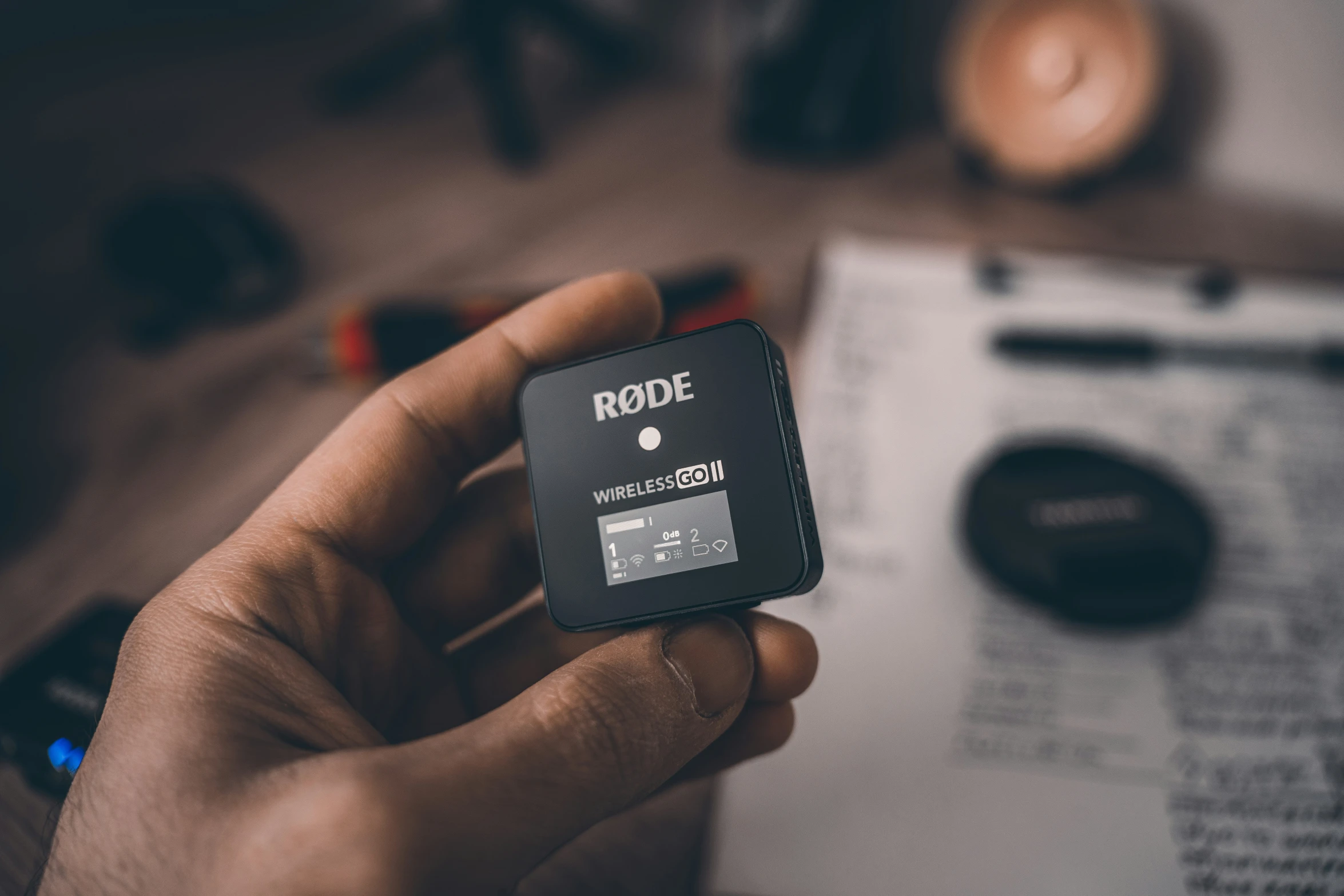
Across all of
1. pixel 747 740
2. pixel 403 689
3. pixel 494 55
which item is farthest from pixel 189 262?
pixel 747 740

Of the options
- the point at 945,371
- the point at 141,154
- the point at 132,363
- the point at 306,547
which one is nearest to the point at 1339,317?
the point at 945,371

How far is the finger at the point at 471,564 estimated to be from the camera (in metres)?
0.64

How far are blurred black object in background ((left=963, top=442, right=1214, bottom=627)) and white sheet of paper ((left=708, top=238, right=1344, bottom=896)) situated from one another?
0.03 meters

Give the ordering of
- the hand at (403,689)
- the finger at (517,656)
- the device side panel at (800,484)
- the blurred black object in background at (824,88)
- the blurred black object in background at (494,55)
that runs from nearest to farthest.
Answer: the hand at (403,689), the device side panel at (800,484), the finger at (517,656), the blurred black object in background at (824,88), the blurred black object in background at (494,55)

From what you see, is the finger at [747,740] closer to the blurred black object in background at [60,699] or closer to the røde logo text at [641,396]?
the røde logo text at [641,396]

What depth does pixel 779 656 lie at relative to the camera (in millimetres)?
528

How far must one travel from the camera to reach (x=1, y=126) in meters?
1.18

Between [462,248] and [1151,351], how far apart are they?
853 mm

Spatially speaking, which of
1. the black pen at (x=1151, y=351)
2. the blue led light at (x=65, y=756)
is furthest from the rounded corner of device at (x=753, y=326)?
the blue led light at (x=65, y=756)

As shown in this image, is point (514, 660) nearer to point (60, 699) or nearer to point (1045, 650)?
point (60, 699)

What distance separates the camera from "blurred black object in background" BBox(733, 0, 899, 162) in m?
0.97

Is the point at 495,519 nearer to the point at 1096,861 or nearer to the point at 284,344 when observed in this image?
the point at 284,344

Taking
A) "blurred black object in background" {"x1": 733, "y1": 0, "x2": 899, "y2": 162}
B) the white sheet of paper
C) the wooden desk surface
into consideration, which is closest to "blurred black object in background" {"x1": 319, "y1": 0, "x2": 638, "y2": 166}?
the wooden desk surface

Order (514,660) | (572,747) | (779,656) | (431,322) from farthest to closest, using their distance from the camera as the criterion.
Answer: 1. (431,322)
2. (514,660)
3. (779,656)
4. (572,747)
